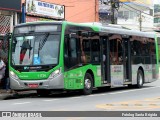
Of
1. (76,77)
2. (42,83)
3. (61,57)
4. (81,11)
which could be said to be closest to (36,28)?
(61,57)

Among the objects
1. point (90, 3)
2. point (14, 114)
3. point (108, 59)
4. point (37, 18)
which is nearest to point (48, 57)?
point (108, 59)

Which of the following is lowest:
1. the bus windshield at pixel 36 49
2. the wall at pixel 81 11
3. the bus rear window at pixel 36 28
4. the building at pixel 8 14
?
the bus windshield at pixel 36 49

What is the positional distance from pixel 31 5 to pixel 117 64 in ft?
24.4

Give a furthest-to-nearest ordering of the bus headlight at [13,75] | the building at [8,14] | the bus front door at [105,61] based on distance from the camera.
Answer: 1. the building at [8,14]
2. the bus front door at [105,61]
3. the bus headlight at [13,75]

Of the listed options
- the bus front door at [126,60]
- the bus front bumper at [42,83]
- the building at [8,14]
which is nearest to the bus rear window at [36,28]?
the bus front bumper at [42,83]

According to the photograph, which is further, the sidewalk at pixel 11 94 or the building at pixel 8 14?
the building at pixel 8 14

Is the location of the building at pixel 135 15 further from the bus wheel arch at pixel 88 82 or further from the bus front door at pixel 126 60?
the bus wheel arch at pixel 88 82

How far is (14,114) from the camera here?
1227cm

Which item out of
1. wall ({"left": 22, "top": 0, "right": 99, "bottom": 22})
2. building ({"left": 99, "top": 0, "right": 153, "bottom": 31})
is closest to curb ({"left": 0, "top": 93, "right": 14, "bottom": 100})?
wall ({"left": 22, "top": 0, "right": 99, "bottom": 22})

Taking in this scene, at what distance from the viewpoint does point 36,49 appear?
18297mm

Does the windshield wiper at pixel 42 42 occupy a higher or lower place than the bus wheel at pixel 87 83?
higher

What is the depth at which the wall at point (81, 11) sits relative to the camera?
136 feet

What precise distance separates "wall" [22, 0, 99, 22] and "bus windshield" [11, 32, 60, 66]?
22.2m

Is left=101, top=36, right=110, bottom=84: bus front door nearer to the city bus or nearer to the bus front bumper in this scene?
the city bus
